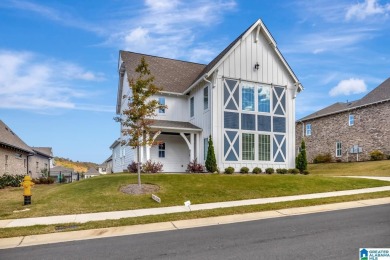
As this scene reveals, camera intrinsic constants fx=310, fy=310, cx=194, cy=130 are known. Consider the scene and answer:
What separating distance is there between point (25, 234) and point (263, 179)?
511 inches

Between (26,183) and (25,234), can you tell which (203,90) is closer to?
(26,183)

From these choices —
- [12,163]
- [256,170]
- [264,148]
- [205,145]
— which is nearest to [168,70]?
[205,145]

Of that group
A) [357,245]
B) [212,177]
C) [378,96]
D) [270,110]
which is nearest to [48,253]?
[357,245]

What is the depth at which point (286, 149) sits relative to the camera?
24.2 meters

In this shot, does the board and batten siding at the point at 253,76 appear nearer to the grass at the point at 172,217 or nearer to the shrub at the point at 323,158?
the grass at the point at 172,217

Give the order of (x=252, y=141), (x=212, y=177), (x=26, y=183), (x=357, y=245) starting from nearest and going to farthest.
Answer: (x=357, y=245) → (x=26, y=183) → (x=212, y=177) → (x=252, y=141)

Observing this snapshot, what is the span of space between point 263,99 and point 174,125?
A: 7.12 m

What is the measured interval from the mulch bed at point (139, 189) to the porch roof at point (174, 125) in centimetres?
704

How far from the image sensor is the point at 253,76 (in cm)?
2350

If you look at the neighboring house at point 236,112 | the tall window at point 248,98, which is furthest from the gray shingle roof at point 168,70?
the tall window at point 248,98

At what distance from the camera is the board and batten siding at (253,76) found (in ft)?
71.9

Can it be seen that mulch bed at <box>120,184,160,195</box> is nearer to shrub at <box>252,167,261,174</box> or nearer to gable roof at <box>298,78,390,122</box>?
shrub at <box>252,167,261,174</box>

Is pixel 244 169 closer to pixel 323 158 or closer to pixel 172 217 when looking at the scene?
pixel 172 217

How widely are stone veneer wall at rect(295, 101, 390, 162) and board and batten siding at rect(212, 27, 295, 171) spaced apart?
15.6 metres
